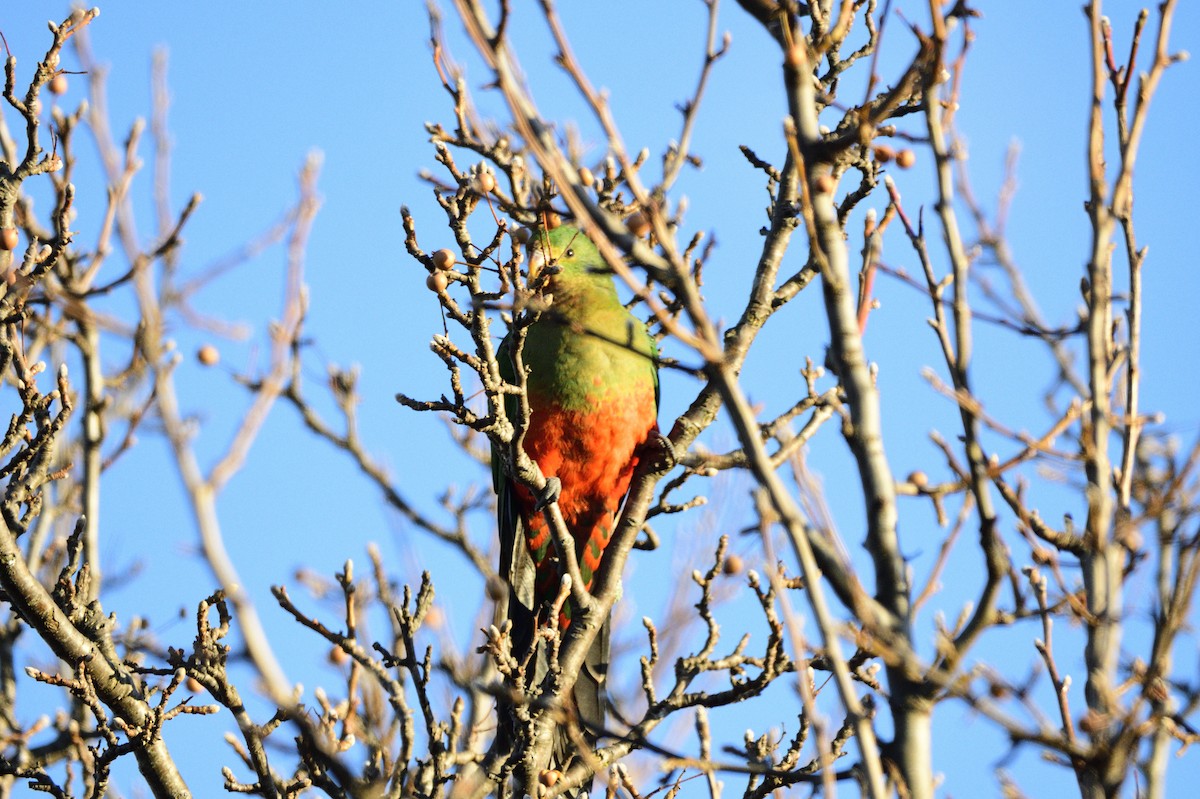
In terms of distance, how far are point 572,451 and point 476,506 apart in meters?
0.68

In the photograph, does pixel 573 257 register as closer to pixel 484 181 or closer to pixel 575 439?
pixel 575 439

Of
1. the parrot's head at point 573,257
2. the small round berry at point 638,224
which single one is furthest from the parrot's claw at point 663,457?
the parrot's head at point 573,257

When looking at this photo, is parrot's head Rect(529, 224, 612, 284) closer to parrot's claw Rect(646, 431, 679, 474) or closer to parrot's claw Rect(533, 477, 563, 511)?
parrot's claw Rect(646, 431, 679, 474)

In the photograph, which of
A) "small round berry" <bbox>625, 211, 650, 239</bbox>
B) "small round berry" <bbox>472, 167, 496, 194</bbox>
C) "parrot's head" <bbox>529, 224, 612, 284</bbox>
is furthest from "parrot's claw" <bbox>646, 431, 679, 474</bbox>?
"small round berry" <bbox>472, 167, 496, 194</bbox>

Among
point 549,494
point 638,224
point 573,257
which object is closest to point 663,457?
point 549,494

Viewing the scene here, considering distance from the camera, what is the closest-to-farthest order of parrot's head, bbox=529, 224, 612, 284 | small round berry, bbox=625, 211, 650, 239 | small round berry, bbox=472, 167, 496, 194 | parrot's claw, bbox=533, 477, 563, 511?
1. small round berry, bbox=472, 167, 496, 194
2. parrot's claw, bbox=533, 477, 563, 511
3. small round berry, bbox=625, 211, 650, 239
4. parrot's head, bbox=529, 224, 612, 284

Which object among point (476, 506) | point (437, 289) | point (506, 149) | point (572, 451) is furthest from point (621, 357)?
point (437, 289)

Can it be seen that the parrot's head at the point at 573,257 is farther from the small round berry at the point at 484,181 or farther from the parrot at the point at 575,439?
the small round berry at the point at 484,181

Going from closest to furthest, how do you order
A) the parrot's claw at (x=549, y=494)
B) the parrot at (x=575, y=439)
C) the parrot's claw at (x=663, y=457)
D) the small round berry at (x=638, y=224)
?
the parrot's claw at (x=549, y=494) → the small round berry at (x=638, y=224) → the parrot's claw at (x=663, y=457) → the parrot at (x=575, y=439)

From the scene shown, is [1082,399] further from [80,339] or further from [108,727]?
[80,339]

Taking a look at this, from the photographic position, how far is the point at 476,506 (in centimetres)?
556

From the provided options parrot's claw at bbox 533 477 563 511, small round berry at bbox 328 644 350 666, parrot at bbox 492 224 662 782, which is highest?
parrot at bbox 492 224 662 782

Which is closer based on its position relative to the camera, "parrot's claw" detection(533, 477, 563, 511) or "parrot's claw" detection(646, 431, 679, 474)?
"parrot's claw" detection(533, 477, 563, 511)

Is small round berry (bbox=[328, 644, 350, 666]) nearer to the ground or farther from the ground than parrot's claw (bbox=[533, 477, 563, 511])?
nearer to the ground
